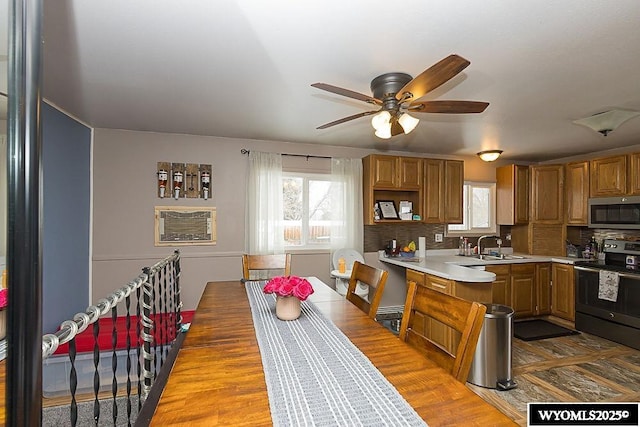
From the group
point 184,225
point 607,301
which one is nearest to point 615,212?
point 607,301

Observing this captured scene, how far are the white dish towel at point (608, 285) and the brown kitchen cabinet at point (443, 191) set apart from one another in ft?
5.17

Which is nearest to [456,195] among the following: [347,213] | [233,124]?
[347,213]

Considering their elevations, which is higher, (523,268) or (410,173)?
(410,173)

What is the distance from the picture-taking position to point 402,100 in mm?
1889

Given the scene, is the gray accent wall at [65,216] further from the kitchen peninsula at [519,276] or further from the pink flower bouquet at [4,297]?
the kitchen peninsula at [519,276]

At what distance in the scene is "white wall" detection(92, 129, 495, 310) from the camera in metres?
3.40

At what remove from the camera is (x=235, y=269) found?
3.78 metres

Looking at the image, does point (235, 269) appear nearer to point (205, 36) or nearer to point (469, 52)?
point (205, 36)

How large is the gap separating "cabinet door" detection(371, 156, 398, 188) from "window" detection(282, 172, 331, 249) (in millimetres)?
594

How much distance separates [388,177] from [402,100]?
2.14m

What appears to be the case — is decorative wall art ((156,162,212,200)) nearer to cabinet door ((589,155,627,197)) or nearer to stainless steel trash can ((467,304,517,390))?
stainless steel trash can ((467,304,517,390))

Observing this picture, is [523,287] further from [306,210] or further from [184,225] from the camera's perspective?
[184,225]

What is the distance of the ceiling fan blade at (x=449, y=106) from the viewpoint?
6.07 feet

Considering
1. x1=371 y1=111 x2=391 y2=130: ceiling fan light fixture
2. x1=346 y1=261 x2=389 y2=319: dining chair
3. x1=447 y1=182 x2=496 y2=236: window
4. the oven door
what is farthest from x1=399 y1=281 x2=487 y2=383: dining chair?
x1=447 y1=182 x2=496 y2=236: window
